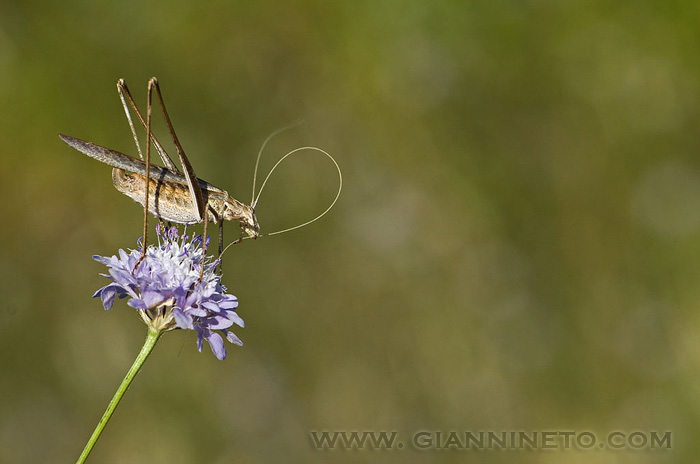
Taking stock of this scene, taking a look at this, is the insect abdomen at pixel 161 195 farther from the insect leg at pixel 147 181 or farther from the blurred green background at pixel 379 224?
the blurred green background at pixel 379 224

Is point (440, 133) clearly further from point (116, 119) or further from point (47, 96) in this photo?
point (47, 96)

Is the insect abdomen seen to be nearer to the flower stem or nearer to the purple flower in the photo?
the purple flower

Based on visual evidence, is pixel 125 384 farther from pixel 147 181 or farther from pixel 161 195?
pixel 161 195

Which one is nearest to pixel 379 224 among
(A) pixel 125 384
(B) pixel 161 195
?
(B) pixel 161 195

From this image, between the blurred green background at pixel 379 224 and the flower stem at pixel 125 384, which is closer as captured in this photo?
the flower stem at pixel 125 384

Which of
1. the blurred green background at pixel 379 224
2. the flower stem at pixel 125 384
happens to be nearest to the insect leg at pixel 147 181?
the flower stem at pixel 125 384

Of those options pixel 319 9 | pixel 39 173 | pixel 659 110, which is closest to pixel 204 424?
pixel 39 173

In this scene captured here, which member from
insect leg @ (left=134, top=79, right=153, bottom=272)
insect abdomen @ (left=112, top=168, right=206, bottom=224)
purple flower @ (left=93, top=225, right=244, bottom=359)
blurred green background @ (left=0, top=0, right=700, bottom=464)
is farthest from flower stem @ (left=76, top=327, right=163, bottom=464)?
blurred green background @ (left=0, top=0, right=700, bottom=464)
